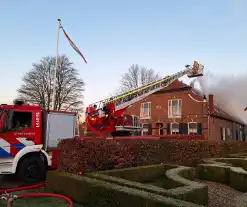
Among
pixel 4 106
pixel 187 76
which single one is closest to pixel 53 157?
pixel 4 106

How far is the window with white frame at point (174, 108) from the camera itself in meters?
30.9

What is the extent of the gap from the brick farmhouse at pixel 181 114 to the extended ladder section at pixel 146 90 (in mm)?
5727

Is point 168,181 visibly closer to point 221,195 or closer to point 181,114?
point 221,195

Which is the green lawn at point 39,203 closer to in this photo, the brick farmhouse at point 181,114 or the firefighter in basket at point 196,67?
the firefighter in basket at point 196,67

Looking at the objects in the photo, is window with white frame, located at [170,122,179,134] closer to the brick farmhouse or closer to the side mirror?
the brick farmhouse

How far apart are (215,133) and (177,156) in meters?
21.5

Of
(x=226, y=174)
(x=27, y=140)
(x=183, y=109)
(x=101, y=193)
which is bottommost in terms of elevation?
(x=226, y=174)

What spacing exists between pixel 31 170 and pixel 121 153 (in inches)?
131

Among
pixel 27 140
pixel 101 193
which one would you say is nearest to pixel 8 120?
pixel 27 140

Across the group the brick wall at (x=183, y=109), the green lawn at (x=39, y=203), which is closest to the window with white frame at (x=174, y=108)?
the brick wall at (x=183, y=109)

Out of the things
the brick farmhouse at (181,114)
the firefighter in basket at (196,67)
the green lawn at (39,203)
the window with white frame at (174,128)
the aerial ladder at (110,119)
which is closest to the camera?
the green lawn at (39,203)

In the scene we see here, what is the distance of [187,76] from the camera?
24500 mm

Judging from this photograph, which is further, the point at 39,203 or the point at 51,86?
the point at 51,86

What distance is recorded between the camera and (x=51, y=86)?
3281 centimetres
